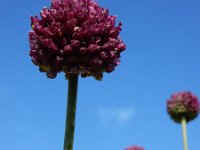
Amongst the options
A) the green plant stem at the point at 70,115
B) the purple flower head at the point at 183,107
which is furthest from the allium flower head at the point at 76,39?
the purple flower head at the point at 183,107

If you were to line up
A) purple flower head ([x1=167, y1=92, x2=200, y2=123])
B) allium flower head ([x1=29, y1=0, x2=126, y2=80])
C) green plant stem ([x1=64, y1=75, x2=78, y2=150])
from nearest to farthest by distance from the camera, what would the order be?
green plant stem ([x1=64, y1=75, x2=78, y2=150]), allium flower head ([x1=29, y1=0, x2=126, y2=80]), purple flower head ([x1=167, y1=92, x2=200, y2=123])

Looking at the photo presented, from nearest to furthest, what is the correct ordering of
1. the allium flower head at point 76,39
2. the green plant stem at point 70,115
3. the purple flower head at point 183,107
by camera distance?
1. the green plant stem at point 70,115
2. the allium flower head at point 76,39
3. the purple flower head at point 183,107

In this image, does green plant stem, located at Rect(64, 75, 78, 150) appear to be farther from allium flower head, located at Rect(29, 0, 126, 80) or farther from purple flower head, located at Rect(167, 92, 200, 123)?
purple flower head, located at Rect(167, 92, 200, 123)

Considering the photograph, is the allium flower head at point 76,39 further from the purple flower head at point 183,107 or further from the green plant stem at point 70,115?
the purple flower head at point 183,107

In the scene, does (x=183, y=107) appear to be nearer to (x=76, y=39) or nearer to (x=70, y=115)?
A: (x=76, y=39)

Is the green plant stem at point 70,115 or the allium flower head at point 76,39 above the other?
the allium flower head at point 76,39

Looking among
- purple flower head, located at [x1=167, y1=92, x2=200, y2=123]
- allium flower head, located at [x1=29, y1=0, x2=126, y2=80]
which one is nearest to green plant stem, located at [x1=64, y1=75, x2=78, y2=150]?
allium flower head, located at [x1=29, y1=0, x2=126, y2=80]
